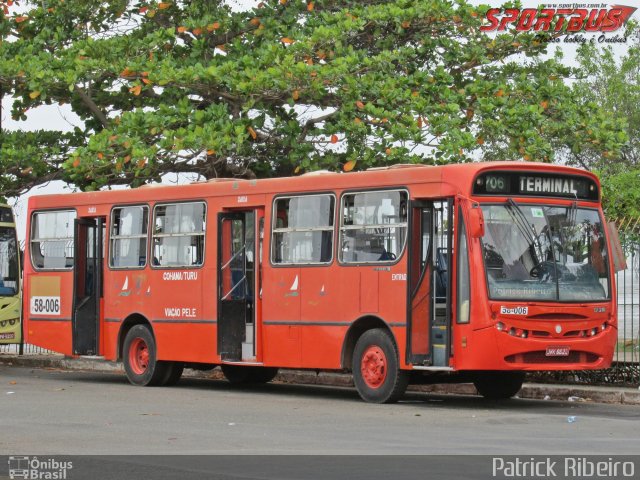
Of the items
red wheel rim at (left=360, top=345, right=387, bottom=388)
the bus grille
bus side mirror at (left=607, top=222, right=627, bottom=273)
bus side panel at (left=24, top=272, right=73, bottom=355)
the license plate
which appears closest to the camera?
the bus grille

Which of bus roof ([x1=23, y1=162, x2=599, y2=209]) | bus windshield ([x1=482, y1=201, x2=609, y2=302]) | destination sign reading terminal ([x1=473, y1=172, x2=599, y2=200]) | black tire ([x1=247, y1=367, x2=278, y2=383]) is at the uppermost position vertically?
bus roof ([x1=23, y1=162, x2=599, y2=209])

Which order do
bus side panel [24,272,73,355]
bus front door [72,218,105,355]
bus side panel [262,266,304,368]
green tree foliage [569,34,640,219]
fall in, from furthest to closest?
green tree foliage [569,34,640,219], bus side panel [24,272,73,355], bus front door [72,218,105,355], bus side panel [262,266,304,368]

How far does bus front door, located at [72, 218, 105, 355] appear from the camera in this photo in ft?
76.5

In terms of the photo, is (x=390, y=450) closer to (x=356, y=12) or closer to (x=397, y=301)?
(x=397, y=301)

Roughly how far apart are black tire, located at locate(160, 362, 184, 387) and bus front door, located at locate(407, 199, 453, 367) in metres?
5.75

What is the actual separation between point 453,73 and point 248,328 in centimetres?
787

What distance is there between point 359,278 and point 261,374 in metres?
4.68

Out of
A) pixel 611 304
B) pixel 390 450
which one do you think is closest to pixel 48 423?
pixel 390 450

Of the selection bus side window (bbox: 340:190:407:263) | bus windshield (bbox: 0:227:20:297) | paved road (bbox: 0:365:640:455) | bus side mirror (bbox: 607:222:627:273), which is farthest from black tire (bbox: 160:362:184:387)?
bus windshield (bbox: 0:227:20:297)

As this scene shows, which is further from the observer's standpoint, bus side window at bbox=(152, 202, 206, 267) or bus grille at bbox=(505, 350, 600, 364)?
bus side window at bbox=(152, 202, 206, 267)

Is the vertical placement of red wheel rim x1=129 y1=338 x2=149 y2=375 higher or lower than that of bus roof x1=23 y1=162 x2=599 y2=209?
lower

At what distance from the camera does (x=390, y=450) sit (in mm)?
12320

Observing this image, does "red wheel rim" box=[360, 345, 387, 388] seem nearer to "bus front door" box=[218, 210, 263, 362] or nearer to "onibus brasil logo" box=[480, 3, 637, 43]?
"bus front door" box=[218, 210, 263, 362]
